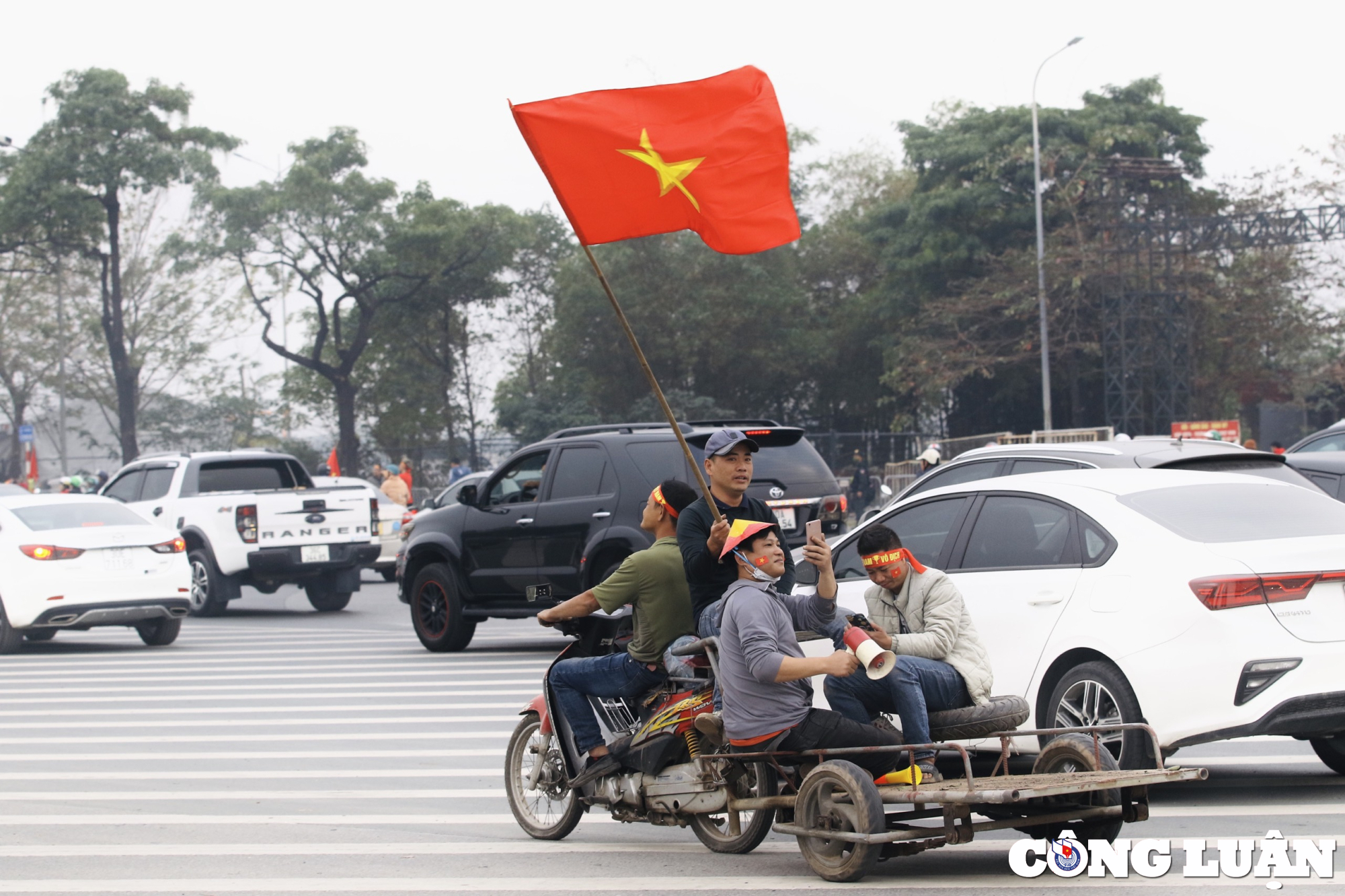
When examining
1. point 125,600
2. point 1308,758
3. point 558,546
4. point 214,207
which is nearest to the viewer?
point 1308,758

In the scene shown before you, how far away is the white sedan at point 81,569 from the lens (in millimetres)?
16062

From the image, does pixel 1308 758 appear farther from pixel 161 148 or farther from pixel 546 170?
pixel 161 148

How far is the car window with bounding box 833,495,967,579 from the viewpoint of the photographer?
8383 mm

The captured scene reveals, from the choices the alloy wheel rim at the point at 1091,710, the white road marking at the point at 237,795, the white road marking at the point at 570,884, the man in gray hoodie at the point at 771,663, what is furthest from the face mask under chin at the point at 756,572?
the white road marking at the point at 237,795

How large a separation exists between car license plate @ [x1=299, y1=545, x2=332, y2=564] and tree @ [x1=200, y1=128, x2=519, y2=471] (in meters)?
28.4

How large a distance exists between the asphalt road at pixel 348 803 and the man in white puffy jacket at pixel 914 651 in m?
0.65

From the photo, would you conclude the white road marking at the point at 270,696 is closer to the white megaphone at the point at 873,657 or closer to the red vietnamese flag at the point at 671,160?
the red vietnamese flag at the point at 671,160

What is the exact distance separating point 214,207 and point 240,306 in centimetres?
1152

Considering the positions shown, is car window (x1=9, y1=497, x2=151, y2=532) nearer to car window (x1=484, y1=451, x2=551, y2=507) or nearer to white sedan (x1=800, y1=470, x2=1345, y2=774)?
car window (x1=484, y1=451, x2=551, y2=507)

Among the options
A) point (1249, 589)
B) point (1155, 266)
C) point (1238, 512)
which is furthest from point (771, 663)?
point (1155, 266)

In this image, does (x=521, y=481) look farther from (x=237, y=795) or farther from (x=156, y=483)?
(x=156, y=483)

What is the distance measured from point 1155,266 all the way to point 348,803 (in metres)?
39.2

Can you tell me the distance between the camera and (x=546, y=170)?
311 inches

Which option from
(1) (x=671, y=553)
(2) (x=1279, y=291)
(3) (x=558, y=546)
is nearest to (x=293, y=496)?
(3) (x=558, y=546)
